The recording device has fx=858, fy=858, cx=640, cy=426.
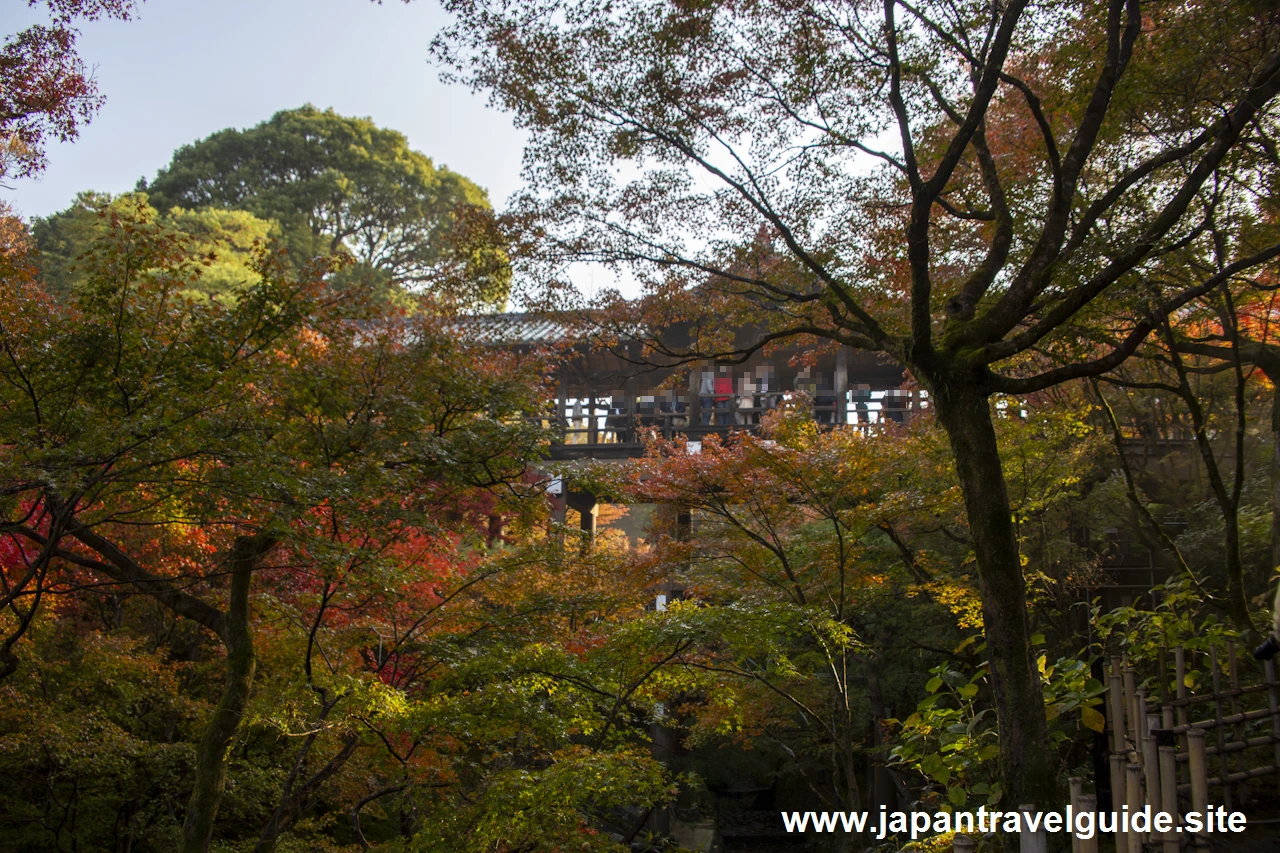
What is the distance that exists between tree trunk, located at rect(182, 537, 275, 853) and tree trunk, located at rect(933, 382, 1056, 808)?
17.0ft

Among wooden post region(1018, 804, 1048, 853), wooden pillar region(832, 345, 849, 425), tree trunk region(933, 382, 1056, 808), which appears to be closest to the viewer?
wooden post region(1018, 804, 1048, 853)

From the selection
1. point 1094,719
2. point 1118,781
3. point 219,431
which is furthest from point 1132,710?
point 219,431

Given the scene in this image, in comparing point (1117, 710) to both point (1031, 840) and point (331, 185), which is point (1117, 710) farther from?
point (331, 185)

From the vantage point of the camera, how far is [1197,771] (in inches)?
127

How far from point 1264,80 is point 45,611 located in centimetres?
992

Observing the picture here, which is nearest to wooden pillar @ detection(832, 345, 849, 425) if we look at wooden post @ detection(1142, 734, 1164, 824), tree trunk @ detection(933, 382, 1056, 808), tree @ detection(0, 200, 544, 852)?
tree @ detection(0, 200, 544, 852)

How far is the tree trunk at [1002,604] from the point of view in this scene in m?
4.98

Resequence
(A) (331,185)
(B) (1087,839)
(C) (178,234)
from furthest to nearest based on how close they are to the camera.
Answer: (A) (331,185)
(C) (178,234)
(B) (1087,839)

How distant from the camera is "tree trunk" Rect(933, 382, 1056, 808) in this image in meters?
4.98

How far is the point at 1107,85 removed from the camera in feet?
18.1

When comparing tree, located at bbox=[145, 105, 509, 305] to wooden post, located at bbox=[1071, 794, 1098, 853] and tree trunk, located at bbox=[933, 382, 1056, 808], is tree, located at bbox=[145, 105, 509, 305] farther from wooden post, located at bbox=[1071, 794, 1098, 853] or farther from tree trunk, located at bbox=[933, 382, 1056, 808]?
wooden post, located at bbox=[1071, 794, 1098, 853]

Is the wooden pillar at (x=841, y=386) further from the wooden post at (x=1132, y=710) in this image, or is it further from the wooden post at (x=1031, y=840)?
A: the wooden post at (x=1031, y=840)

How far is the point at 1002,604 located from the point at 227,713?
18.5ft

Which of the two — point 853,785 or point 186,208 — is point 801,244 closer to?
point 853,785
